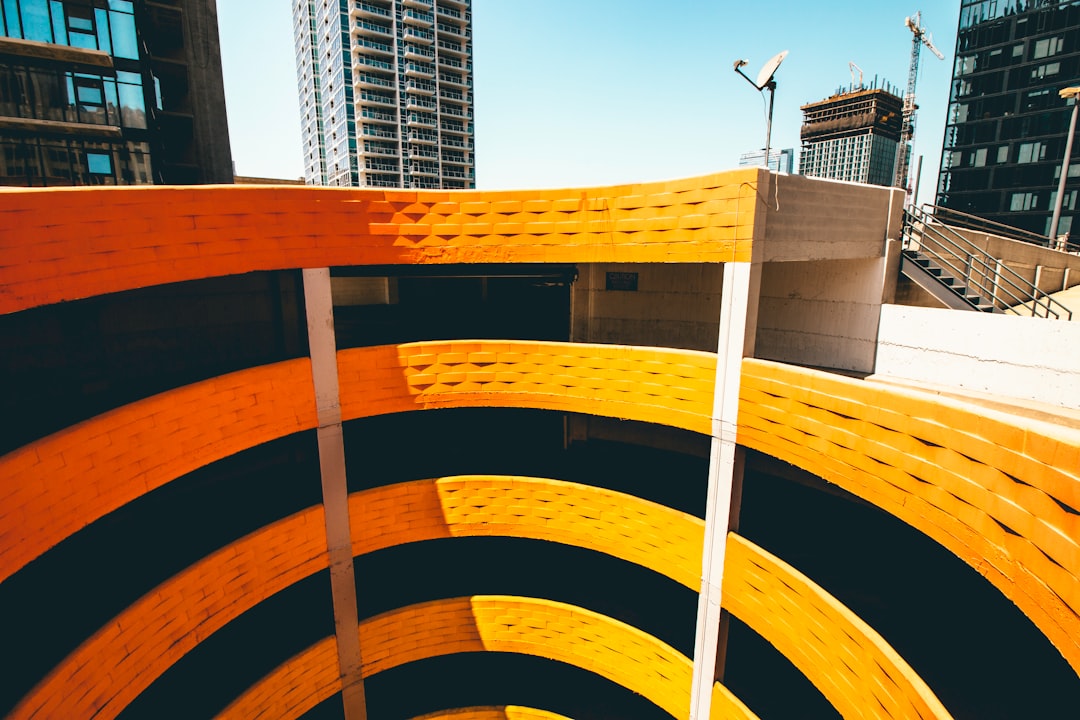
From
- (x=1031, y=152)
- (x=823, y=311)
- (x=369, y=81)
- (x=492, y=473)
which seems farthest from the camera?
(x=369, y=81)

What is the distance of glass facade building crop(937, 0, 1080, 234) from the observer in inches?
1871

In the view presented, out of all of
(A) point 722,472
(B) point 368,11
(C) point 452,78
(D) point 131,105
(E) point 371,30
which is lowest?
(A) point 722,472

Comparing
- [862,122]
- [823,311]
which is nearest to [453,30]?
[823,311]

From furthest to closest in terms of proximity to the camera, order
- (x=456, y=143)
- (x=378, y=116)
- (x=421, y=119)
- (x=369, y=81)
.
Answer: (x=456, y=143) → (x=421, y=119) → (x=378, y=116) → (x=369, y=81)

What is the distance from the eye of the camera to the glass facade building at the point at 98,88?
1969 cm

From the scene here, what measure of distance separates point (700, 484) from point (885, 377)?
5.99 meters

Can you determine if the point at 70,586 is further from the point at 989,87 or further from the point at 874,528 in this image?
the point at 989,87

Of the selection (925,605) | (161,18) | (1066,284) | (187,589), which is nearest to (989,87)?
(1066,284)

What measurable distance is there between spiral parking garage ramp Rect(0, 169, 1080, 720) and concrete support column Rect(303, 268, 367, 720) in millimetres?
95

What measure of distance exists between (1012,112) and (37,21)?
7461cm

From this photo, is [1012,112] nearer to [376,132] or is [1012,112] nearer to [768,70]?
[768,70]

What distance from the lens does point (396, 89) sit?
73.2 m

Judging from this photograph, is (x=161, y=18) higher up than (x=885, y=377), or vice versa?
(x=161, y=18)

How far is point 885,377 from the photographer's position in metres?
12.1
